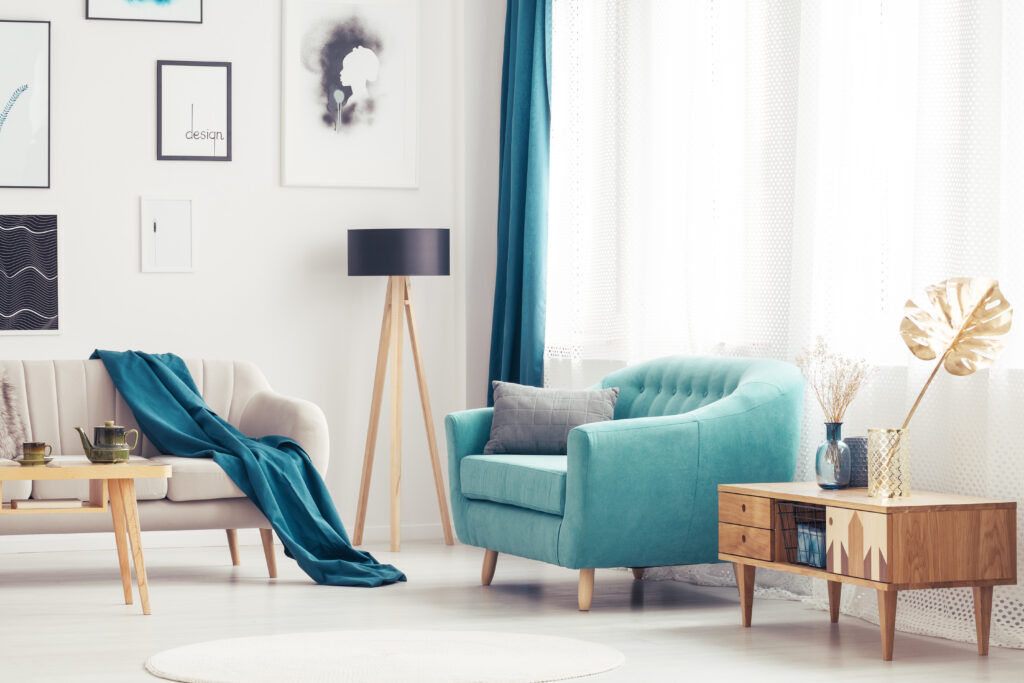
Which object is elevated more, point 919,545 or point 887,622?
point 919,545

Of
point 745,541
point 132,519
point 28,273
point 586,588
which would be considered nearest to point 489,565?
point 586,588

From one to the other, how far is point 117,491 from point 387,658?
1.25 metres

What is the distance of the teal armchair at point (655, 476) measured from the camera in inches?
169

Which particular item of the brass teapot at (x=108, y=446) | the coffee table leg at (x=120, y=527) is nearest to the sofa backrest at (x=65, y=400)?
the coffee table leg at (x=120, y=527)

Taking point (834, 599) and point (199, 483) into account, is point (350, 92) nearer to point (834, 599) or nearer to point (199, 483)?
point (199, 483)

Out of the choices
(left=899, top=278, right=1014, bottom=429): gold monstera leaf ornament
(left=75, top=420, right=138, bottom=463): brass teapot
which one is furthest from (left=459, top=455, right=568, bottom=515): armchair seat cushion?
(left=75, top=420, right=138, bottom=463): brass teapot

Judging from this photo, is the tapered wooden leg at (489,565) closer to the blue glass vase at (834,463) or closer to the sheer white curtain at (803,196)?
the sheer white curtain at (803,196)

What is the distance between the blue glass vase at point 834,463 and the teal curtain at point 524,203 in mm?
2251

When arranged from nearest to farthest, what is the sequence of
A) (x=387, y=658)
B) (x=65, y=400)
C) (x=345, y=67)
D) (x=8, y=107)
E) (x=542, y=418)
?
1. (x=387, y=658)
2. (x=542, y=418)
3. (x=65, y=400)
4. (x=8, y=107)
5. (x=345, y=67)

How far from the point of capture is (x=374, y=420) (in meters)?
6.21

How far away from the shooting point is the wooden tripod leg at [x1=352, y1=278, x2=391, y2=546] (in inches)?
244

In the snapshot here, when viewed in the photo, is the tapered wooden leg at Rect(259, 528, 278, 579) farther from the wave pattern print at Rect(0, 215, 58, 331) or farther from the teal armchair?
the wave pattern print at Rect(0, 215, 58, 331)

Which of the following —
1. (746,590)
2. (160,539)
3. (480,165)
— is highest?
(480,165)

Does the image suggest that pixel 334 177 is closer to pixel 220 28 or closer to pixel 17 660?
pixel 220 28
